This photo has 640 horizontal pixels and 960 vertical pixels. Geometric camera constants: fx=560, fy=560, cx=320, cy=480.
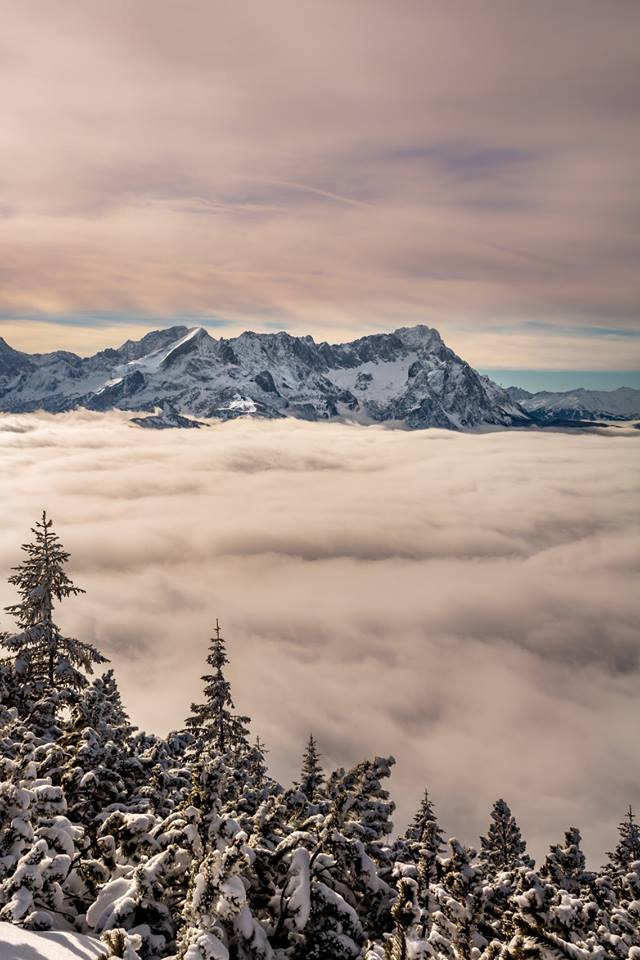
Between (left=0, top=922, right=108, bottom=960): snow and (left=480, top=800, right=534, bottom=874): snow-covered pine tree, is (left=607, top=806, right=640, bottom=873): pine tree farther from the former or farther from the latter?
(left=0, top=922, right=108, bottom=960): snow

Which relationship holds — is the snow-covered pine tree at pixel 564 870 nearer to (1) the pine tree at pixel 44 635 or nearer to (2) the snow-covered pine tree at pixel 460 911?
(2) the snow-covered pine tree at pixel 460 911

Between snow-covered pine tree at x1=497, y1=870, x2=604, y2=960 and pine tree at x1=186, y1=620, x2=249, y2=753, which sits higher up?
snow-covered pine tree at x1=497, y1=870, x2=604, y2=960

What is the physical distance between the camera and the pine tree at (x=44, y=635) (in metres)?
21.3

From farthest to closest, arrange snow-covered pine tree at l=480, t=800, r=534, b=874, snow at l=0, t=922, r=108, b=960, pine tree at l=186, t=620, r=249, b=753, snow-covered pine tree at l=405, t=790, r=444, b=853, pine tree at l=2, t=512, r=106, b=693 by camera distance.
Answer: snow-covered pine tree at l=480, t=800, r=534, b=874 < pine tree at l=186, t=620, r=249, b=753 < snow-covered pine tree at l=405, t=790, r=444, b=853 < pine tree at l=2, t=512, r=106, b=693 < snow at l=0, t=922, r=108, b=960

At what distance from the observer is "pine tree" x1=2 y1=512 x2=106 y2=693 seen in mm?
21312

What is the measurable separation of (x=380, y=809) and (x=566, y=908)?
7.85 m

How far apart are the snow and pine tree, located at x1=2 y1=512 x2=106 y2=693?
45.9 feet

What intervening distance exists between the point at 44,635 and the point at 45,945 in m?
16.2

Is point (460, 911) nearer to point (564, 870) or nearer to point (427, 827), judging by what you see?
point (564, 870)

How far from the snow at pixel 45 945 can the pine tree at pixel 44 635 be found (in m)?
14.0

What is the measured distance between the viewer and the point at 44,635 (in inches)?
871

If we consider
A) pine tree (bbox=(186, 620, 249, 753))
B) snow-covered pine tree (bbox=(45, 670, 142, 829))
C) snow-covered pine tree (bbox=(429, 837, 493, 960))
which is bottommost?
pine tree (bbox=(186, 620, 249, 753))

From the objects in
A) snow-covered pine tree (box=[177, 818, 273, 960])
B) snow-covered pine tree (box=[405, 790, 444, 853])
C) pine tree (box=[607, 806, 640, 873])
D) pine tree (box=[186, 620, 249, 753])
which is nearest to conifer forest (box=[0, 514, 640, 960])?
snow-covered pine tree (box=[177, 818, 273, 960])

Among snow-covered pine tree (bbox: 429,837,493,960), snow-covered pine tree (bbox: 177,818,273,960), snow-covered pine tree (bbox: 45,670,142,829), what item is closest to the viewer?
snow-covered pine tree (bbox: 177,818,273,960)
